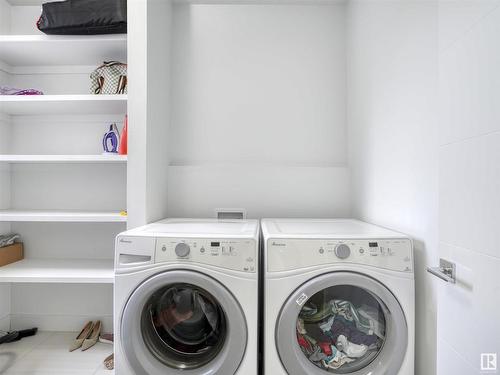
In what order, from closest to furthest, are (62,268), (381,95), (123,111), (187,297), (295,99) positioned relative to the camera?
(187,297) → (381,95) → (62,268) → (123,111) → (295,99)

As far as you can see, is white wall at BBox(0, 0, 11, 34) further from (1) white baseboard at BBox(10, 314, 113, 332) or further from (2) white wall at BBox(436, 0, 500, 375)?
(2) white wall at BBox(436, 0, 500, 375)

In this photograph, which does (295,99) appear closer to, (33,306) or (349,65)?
(349,65)

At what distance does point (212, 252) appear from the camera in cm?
135

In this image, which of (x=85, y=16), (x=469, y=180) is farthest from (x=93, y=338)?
(x=469, y=180)

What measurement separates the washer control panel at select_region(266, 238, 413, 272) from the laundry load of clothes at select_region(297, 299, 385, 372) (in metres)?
0.22

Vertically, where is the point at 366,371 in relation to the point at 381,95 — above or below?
below

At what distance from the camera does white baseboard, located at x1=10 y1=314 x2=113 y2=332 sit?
85.4 inches

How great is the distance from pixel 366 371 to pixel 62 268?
1868mm

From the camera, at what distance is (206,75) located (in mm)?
2268

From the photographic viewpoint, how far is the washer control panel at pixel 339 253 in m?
1.30

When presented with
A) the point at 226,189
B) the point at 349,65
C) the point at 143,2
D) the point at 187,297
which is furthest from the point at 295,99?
the point at 187,297

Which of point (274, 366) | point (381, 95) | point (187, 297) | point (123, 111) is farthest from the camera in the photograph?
point (123, 111)

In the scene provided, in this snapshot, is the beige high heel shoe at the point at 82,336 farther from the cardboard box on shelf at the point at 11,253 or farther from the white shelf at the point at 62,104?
the white shelf at the point at 62,104

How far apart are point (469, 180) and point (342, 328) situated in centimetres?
85
